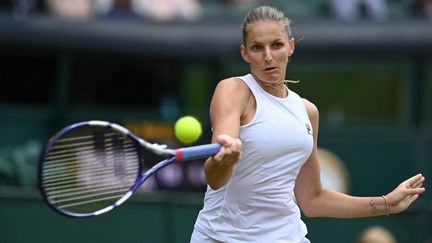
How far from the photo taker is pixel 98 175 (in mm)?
5578

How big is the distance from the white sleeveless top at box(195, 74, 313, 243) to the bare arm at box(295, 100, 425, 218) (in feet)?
1.03

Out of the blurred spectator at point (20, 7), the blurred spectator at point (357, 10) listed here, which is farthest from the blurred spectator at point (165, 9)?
the blurred spectator at point (357, 10)

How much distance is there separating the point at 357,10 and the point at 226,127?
22.8 feet

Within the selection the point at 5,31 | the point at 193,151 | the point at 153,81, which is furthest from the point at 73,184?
the point at 153,81

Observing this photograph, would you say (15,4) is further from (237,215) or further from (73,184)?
(237,215)

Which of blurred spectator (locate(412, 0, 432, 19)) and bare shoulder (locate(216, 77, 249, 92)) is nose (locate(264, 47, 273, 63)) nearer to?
bare shoulder (locate(216, 77, 249, 92))

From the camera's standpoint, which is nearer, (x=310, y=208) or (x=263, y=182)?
(x=263, y=182)

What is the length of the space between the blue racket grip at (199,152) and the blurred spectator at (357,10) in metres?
6.59

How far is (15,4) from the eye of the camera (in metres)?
10.1

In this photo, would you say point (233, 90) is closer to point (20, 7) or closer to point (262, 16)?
point (262, 16)

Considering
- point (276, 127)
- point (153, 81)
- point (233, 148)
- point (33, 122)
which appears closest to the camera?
point (233, 148)

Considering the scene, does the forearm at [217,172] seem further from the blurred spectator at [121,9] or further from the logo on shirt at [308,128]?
the blurred spectator at [121,9]

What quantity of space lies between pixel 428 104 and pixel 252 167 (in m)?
6.60

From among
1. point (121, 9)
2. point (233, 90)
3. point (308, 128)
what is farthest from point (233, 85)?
point (121, 9)
